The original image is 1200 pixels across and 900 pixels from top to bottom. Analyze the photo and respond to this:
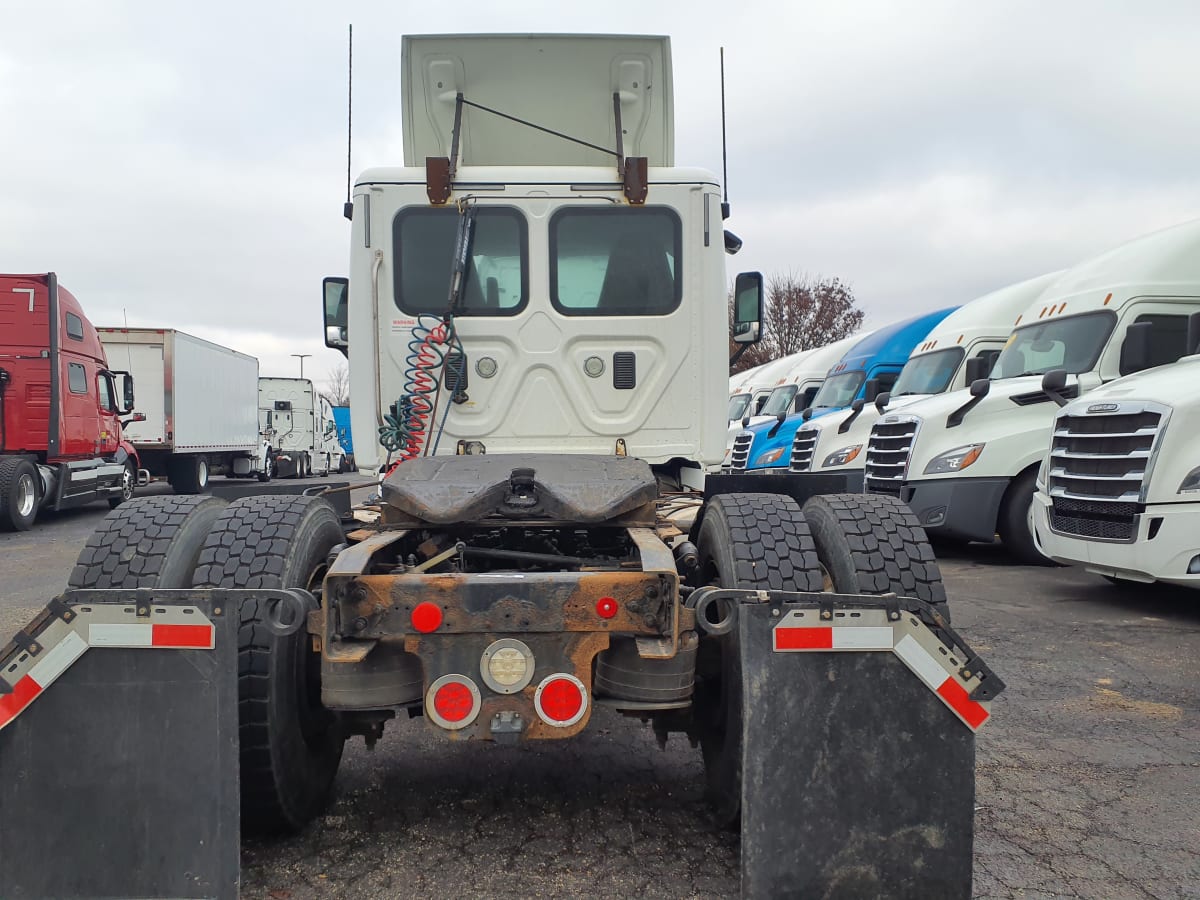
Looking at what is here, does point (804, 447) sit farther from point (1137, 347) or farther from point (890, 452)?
point (1137, 347)

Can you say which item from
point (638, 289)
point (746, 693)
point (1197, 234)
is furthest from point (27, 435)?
point (1197, 234)

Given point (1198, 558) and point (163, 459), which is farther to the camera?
point (163, 459)

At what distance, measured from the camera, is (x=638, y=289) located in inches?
191

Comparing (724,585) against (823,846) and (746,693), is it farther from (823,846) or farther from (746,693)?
(823,846)

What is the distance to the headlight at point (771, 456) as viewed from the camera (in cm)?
1414

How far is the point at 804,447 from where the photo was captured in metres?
12.4

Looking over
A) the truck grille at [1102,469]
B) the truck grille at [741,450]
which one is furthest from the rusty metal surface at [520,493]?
the truck grille at [741,450]

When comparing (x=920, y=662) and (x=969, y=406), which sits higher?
(x=969, y=406)

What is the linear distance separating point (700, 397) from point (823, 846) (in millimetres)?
2860

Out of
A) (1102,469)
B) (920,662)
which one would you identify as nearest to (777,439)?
(1102,469)

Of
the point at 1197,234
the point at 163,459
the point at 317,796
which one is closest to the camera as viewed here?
the point at 317,796

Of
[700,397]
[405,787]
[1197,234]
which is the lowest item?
[405,787]

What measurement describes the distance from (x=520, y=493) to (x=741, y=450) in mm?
11958

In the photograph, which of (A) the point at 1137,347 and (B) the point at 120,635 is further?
(A) the point at 1137,347
